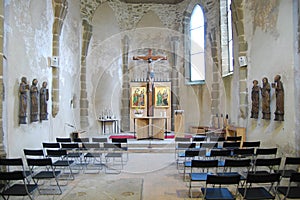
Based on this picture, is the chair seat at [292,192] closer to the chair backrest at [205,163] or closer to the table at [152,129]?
the chair backrest at [205,163]

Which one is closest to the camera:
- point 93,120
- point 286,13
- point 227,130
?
point 286,13

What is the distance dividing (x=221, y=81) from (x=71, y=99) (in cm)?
590

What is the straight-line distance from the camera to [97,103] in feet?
41.5

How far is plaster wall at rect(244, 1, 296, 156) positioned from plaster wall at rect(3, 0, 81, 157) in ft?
19.3

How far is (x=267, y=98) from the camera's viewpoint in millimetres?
6824

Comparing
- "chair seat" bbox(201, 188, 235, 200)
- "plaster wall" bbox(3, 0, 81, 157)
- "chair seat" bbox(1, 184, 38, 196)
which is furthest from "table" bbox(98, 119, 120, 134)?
"chair seat" bbox(201, 188, 235, 200)

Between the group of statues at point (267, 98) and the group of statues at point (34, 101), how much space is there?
562cm

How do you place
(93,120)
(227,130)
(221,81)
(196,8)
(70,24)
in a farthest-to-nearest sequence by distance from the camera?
1. (196,8)
2. (93,120)
3. (221,81)
4. (70,24)
5. (227,130)

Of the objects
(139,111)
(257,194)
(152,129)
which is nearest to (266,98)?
(257,194)

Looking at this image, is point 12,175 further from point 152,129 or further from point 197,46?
point 197,46

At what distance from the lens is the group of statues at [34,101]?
6.26 m

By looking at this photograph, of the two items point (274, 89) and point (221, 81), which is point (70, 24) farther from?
point (274, 89)

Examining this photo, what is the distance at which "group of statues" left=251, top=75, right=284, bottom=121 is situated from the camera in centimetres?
615

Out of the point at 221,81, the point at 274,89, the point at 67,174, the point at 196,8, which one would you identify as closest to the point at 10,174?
the point at 67,174
